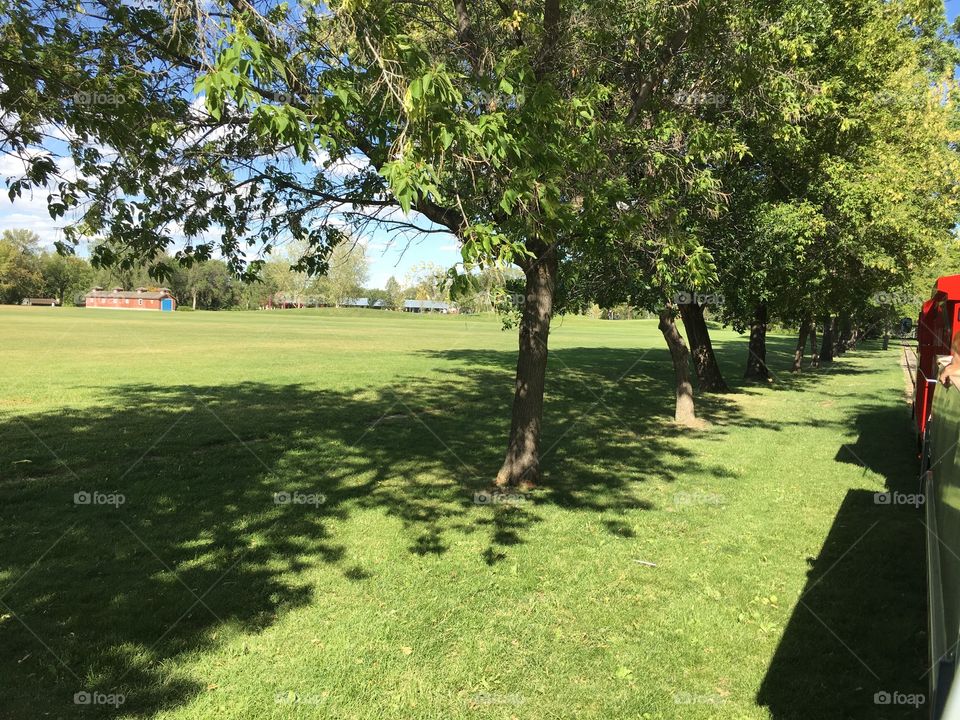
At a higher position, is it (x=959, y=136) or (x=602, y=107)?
(x=959, y=136)

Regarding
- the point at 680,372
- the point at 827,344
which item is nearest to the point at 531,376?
the point at 680,372

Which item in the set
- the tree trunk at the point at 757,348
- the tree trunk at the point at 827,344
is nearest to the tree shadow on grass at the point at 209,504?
the tree trunk at the point at 757,348

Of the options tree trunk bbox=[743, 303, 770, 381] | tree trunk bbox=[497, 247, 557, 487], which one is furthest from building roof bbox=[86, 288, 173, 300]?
tree trunk bbox=[497, 247, 557, 487]

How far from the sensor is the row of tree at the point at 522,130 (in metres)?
4.62

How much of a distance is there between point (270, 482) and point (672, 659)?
5761 millimetres

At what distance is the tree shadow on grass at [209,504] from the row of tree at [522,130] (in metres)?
Answer: 1.72

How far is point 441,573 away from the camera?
5.57 metres

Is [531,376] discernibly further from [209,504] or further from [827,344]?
[827,344]

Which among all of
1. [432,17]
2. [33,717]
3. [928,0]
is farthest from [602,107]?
[928,0]

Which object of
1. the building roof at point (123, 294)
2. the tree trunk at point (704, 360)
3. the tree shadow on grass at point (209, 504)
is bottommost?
the tree shadow on grass at point (209, 504)

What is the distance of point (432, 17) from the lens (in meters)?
9.10

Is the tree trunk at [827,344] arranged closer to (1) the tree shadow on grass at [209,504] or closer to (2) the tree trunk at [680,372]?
(1) the tree shadow on grass at [209,504]

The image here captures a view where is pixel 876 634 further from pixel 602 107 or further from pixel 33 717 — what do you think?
pixel 602 107

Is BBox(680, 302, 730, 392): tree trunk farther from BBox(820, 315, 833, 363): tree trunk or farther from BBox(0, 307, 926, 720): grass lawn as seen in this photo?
BBox(820, 315, 833, 363): tree trunk
